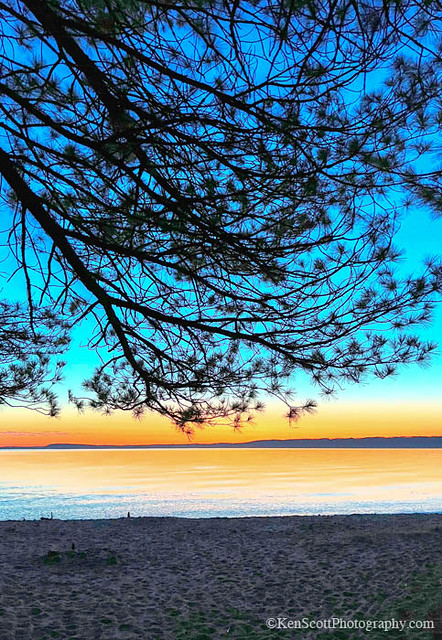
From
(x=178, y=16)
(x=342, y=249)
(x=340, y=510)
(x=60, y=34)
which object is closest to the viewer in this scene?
(x=60, y=34)

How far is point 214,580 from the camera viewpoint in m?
5.66

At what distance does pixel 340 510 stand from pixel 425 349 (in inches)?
371

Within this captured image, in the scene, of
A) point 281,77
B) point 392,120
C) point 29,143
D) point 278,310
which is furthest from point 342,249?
point 29,143

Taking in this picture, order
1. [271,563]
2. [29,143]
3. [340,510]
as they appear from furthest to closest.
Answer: [340,510] → [271,563] → [29,143]

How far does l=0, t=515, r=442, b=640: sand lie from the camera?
→ 14.1ft

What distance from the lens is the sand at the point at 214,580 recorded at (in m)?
4.30

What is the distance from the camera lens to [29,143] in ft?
13.3

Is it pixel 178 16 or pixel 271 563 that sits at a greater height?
pixel 178 16

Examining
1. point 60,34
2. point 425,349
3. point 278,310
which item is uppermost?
point 60,34

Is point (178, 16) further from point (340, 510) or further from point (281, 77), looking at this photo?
point (340, 510)

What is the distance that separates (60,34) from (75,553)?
6.02 meters

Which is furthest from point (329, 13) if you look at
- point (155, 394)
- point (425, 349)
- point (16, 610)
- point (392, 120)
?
point (16, 610)

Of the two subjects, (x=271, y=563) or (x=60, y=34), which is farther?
(x=271, y=563)

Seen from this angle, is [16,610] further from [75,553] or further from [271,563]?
[271,563]
